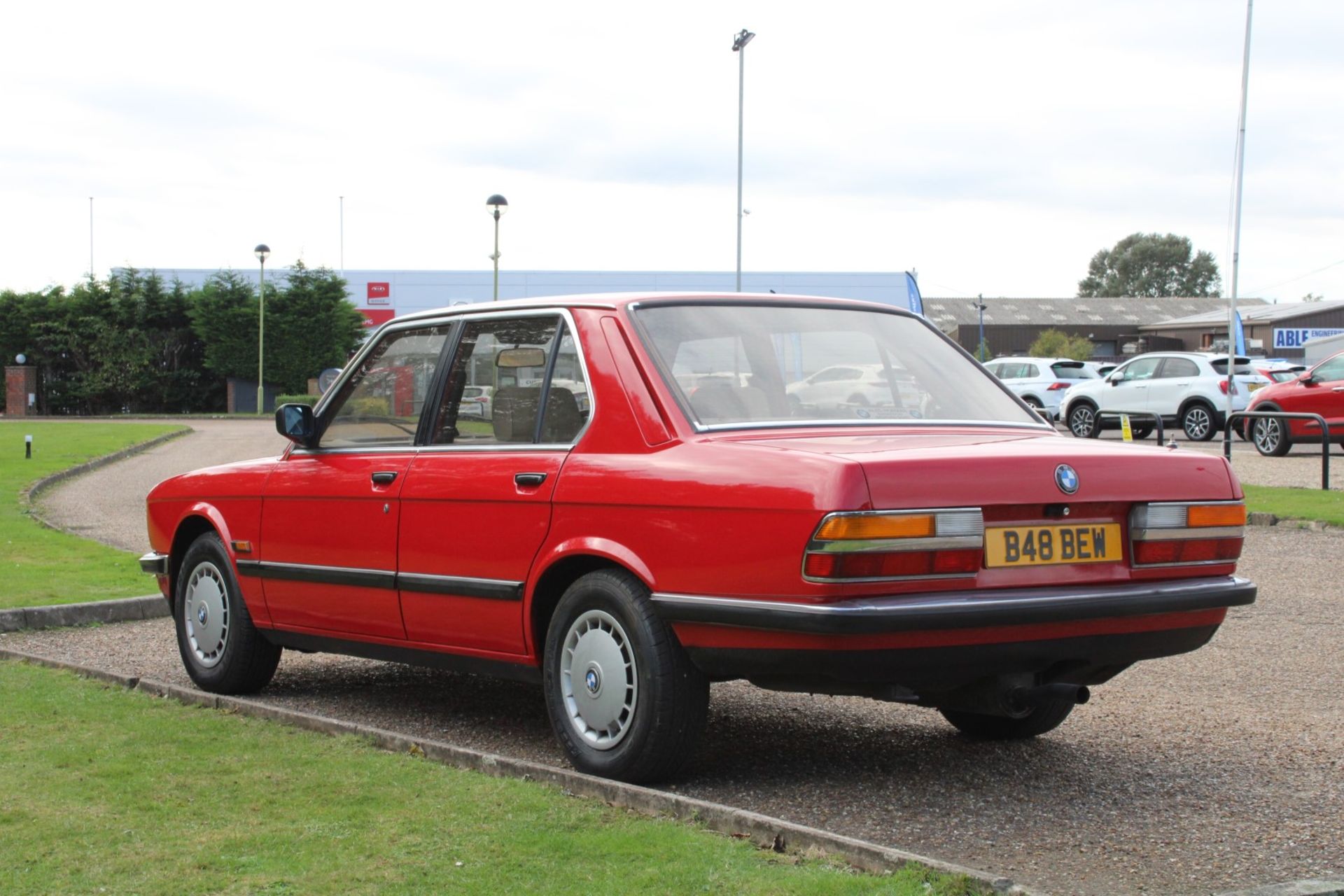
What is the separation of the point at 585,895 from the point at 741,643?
3.49ft

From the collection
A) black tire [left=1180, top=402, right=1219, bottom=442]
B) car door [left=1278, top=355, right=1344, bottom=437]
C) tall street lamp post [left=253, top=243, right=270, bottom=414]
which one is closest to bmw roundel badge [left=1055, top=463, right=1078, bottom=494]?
car door [left=1278, top=355, right=1344, bottom=437]

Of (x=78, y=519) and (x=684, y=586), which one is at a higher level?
(x=684, y=586)

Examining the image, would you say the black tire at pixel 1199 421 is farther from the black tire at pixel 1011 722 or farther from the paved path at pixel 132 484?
the black tire at pixel 1011 722

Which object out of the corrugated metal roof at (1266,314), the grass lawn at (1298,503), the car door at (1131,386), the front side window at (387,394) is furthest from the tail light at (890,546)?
the corrugated metal roof at (1266,314)

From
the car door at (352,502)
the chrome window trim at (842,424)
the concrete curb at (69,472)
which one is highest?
the chrome window trim at (842,424)

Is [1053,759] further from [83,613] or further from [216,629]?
[83,613]

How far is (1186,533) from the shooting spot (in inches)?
199

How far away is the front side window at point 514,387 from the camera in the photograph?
559 cm

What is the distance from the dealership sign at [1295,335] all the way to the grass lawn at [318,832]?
243 ft

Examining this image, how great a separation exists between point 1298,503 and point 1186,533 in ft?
38.9

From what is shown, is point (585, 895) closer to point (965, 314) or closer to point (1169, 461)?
point (1169, 461)

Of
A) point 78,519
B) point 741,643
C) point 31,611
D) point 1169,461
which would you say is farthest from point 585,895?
point 78,519

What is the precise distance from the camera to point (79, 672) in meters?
7.38

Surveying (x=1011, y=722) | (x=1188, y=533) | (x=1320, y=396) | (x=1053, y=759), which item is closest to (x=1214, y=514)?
(x=1188, y=533)
